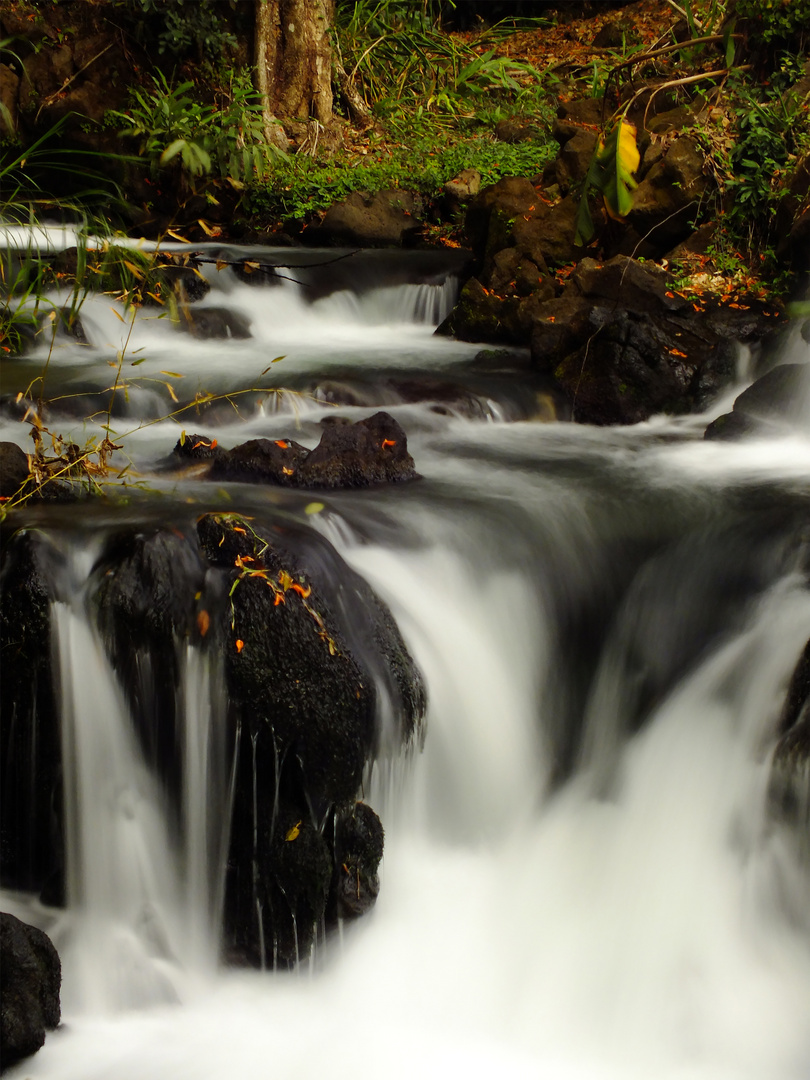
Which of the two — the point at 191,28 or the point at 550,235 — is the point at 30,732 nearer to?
the point at 550,235

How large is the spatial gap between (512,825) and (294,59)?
10.3 m

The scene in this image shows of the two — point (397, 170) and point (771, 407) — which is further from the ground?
point (397, 170)

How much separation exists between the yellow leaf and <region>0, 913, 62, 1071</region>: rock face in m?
0.78

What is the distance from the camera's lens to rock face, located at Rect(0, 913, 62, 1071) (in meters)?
2.88

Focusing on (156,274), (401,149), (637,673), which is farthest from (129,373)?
(401,149)

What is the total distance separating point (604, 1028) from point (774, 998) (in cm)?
55

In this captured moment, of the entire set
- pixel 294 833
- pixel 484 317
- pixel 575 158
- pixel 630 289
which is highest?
pixel 575 158

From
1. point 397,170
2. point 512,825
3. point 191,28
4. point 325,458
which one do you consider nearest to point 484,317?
point 325,458

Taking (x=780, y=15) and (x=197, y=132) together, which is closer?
(x=780, y=15)

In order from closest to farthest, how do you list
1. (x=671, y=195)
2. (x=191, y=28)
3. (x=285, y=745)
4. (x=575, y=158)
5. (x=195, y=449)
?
1. (x=285, y=745)
2. (x=195, y=449)
3. (x=671, y=195)
4. (x=575, y=158)
5. (x=191, y=28)

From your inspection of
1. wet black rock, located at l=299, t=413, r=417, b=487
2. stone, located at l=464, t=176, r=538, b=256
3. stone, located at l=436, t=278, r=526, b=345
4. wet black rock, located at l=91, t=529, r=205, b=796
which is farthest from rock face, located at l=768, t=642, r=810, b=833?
stone, located at l=464, t=176, r=538, b=256

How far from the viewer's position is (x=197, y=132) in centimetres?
1042

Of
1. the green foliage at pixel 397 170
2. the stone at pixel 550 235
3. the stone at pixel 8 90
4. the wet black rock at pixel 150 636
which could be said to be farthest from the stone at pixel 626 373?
the stone at pixel 8 90

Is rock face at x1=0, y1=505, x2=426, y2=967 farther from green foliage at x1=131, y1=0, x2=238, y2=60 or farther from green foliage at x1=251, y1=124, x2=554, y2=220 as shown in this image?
green foliage at x1=131, y1=0, x2=238, y2=60
